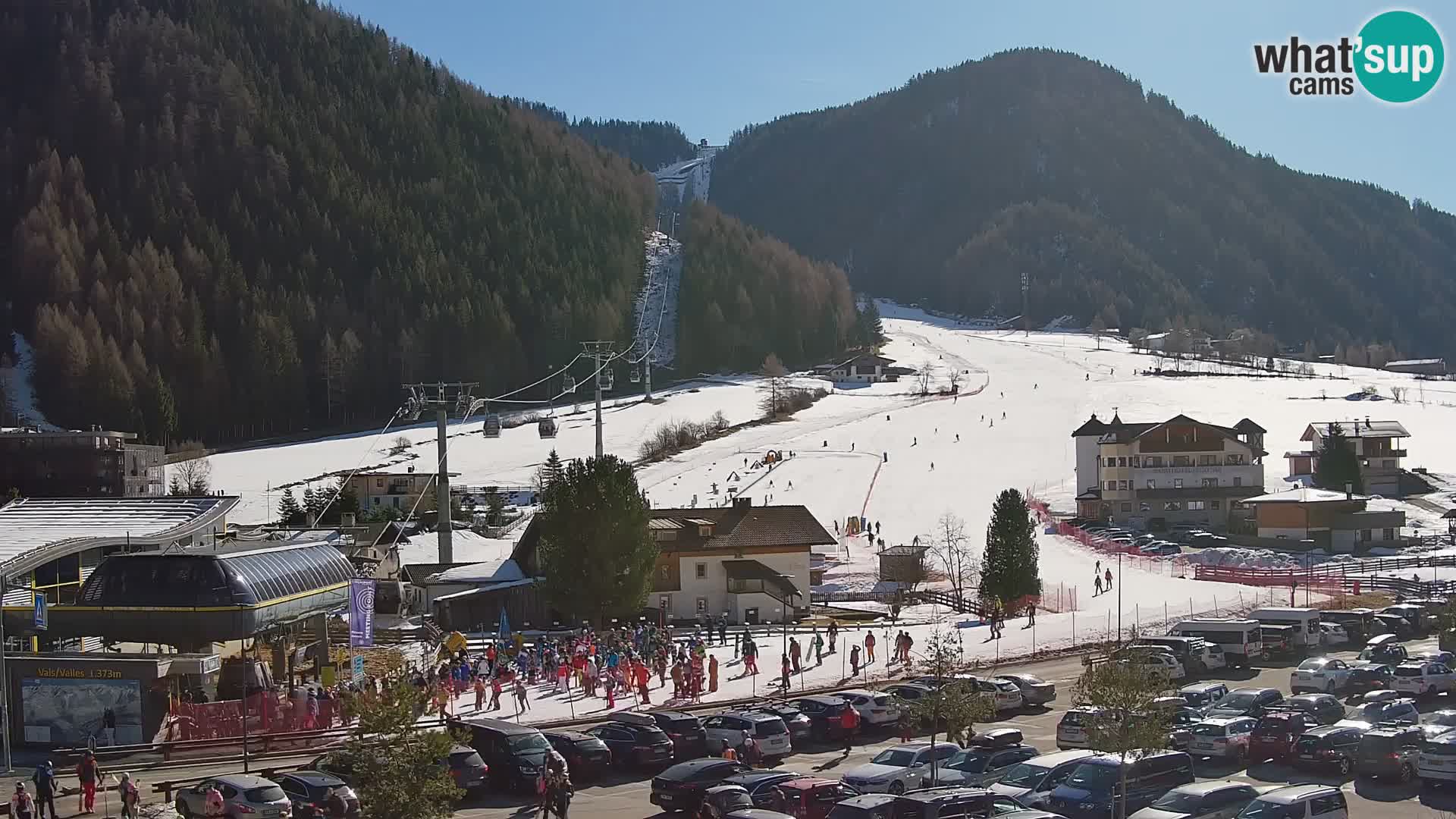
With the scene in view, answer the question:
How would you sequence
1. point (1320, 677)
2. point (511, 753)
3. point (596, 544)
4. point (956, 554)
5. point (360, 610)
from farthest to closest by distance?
point (956, 554)
point (596, 544)
point (360, 610)
point (1320, 677)
point (511, 753)

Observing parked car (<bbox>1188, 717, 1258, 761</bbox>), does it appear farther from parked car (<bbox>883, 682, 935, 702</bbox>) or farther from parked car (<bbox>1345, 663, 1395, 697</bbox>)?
parked car (<bbox>1345, 663, 1395, 697</bbox>)

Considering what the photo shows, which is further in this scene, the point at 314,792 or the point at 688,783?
the point at 688,783

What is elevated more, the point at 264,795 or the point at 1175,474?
the point at 1175,474

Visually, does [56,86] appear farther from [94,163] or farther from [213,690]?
[213,690]

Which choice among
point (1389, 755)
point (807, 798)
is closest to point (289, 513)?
point (807, 798)

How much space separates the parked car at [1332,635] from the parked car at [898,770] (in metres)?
17.3

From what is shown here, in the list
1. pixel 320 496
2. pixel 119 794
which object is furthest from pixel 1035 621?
pixel 320 496

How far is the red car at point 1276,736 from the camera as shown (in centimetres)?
2270

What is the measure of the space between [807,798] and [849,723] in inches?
239

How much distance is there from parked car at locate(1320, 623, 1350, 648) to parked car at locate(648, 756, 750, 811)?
20.7 m

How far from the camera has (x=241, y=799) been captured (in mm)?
18938

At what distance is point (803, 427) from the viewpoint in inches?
4060

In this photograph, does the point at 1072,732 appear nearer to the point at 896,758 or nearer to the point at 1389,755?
the point at 896,758

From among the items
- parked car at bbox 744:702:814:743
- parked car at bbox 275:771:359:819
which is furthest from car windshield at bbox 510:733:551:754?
parked car at bbox 744:702:814:743
